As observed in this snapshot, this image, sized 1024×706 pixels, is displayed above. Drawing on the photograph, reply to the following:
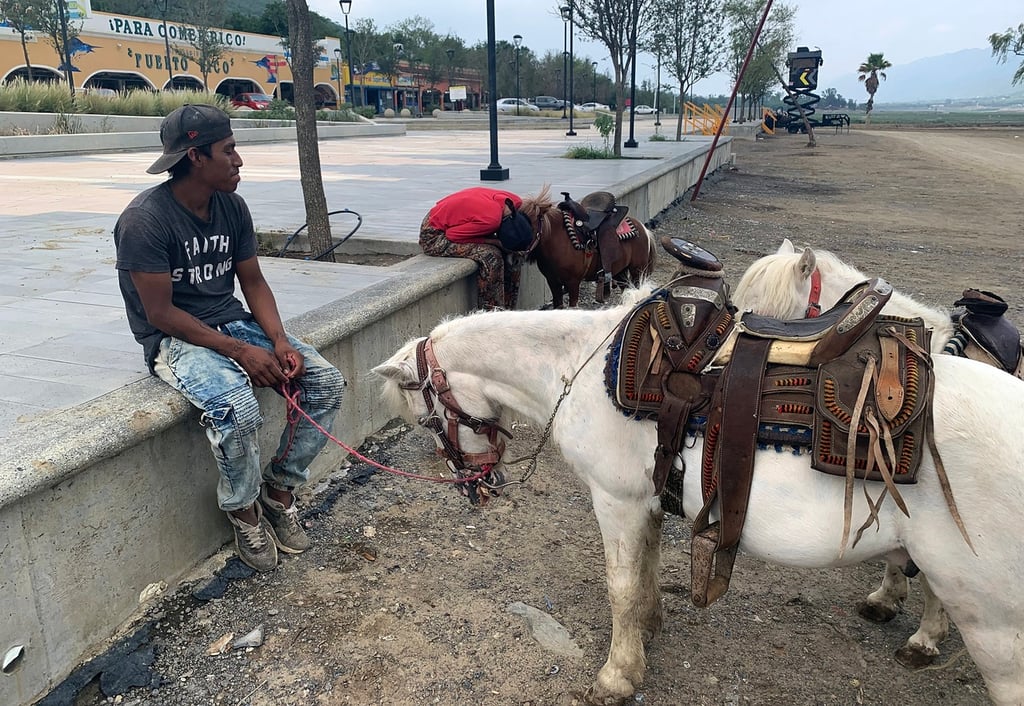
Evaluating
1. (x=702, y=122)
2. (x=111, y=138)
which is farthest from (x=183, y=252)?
(x=702, y=122)

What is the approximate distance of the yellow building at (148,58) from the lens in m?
39.3

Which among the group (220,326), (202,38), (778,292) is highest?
(202,38)

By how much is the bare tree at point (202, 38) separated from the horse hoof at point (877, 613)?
3961 centimetres

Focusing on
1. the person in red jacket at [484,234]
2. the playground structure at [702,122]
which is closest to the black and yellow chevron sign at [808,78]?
the playground structure at [702,122]

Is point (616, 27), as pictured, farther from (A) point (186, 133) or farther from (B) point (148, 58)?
(B) point (148, 58)

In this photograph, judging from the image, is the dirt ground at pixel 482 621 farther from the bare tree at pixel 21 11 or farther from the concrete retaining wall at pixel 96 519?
the bare tree at pixel 21 11

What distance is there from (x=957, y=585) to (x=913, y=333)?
68 cm

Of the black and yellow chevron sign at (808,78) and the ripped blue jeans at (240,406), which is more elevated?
the black and yellow chevron sign at (808,78)

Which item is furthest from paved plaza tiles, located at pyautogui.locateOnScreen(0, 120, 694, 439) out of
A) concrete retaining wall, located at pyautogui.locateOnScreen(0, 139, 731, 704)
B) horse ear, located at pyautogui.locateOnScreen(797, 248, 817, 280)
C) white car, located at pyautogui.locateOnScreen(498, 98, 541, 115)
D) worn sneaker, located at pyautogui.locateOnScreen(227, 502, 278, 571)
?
white car, located at pyautogui.locateOnScreen(498, 98, 541, 115)

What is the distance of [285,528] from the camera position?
3354 millimetres

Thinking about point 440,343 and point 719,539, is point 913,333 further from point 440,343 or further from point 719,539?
point 440,343

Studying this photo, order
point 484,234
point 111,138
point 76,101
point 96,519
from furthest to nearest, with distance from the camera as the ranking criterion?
1. point 76,101
2. point 111,138
3. point 484,234
4. point 96,519

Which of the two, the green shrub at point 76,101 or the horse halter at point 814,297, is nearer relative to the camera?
the horse halter at point 814,297

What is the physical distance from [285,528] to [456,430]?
1.34m
